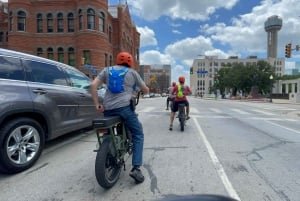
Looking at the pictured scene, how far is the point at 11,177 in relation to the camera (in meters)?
3.78

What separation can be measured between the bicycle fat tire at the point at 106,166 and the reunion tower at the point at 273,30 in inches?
7440

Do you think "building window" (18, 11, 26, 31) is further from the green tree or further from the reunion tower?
the reunion tower

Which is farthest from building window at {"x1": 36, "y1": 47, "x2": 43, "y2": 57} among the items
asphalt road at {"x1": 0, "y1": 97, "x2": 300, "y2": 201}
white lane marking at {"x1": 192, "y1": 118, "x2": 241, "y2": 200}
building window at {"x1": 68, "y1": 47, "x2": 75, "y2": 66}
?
white lane marking at {"x1": 192, "y1": 118, "x2": 241, "y2": 200}

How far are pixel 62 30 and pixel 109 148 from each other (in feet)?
128

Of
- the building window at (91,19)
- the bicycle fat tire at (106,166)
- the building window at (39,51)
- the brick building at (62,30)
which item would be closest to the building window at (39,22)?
the brick building at (62,30)

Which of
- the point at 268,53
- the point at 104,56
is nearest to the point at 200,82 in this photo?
the point at 268,53

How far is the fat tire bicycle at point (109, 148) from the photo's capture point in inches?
124

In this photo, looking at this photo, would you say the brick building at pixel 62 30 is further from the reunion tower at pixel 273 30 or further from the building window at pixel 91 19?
the reunion tower at pixel 273 30

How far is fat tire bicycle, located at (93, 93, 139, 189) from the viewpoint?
3154 mm

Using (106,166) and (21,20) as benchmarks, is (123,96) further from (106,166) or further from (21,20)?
(21,20)

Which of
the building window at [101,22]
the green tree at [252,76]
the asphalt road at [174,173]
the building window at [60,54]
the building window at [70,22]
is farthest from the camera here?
the green tree at [252,76]

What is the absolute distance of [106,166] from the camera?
3336 mm

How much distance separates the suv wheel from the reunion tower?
189 meters

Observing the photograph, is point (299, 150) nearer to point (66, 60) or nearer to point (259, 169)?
point (259, 169)
